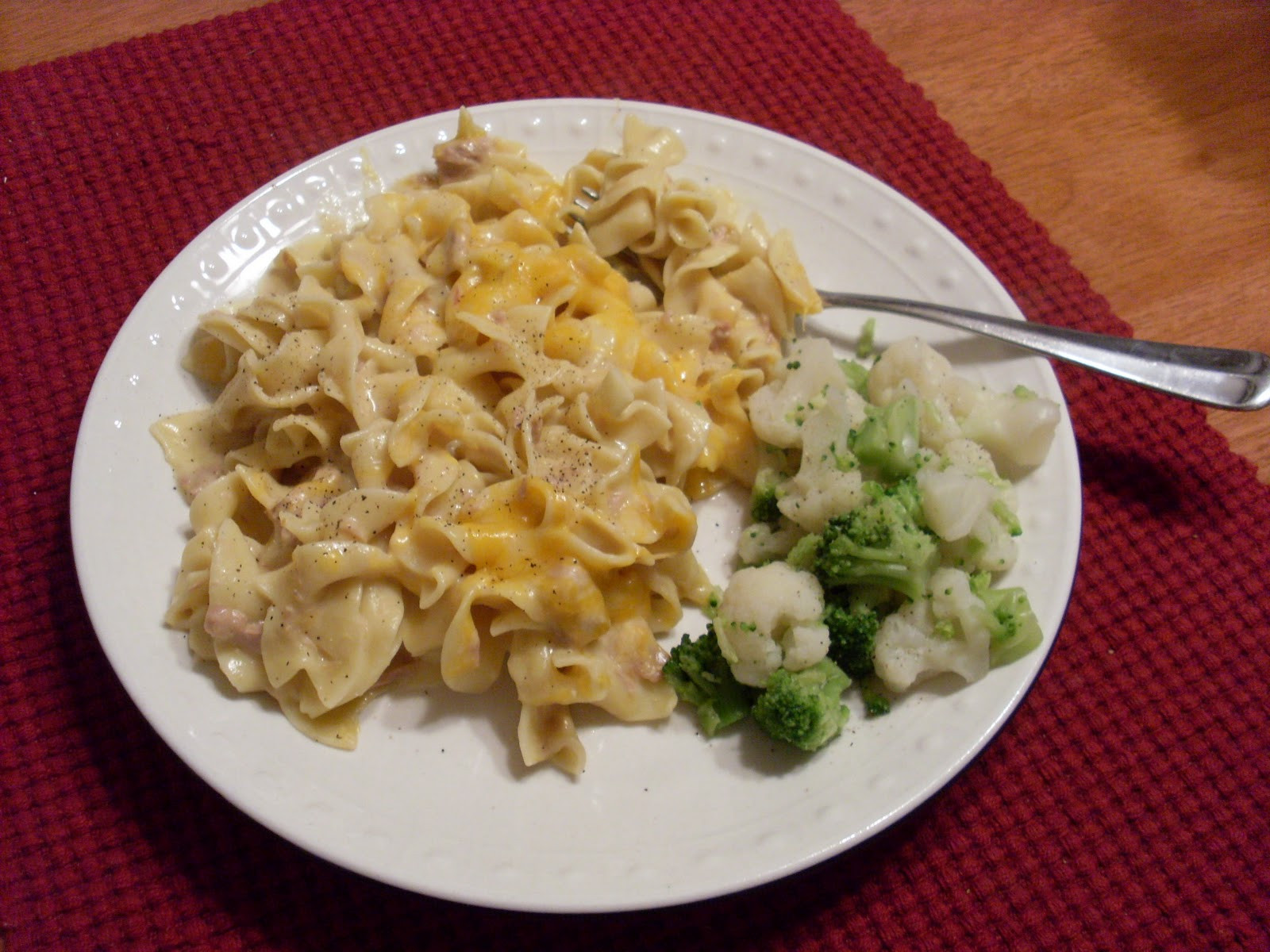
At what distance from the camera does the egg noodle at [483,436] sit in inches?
91.7

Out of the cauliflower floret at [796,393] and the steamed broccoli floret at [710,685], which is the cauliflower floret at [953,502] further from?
the steamed broccoli floret at [710,685]

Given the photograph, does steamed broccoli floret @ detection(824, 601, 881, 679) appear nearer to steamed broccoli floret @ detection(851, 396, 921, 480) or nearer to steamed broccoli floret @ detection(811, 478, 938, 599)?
steamed broccoli floret @ detection(811, 478, 938, 599)

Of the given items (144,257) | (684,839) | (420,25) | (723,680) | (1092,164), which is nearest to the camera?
(684,839)

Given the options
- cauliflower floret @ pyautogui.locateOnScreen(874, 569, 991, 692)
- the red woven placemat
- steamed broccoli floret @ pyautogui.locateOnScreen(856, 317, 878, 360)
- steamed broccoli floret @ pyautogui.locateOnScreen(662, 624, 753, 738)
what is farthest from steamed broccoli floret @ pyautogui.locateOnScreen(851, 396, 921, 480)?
the red woven placemat

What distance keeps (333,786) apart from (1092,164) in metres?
3.62

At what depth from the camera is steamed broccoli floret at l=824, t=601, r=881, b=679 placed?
7.59ft

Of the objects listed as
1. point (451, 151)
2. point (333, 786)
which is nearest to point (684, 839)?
point (333, 786)

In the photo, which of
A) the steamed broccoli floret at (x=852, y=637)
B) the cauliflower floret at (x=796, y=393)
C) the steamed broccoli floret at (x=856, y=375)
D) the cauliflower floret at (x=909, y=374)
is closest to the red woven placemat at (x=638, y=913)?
the steamed broccoli floret at (x=852, y=637)

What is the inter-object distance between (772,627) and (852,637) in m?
0.20

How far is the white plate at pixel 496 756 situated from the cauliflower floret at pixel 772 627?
20 centimetres

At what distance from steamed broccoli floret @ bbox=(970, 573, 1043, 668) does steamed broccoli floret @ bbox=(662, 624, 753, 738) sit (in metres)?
0.59

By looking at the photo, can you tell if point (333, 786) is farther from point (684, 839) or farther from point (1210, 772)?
point (1210, 772)

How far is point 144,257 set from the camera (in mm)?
3453

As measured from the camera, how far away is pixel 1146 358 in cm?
282
